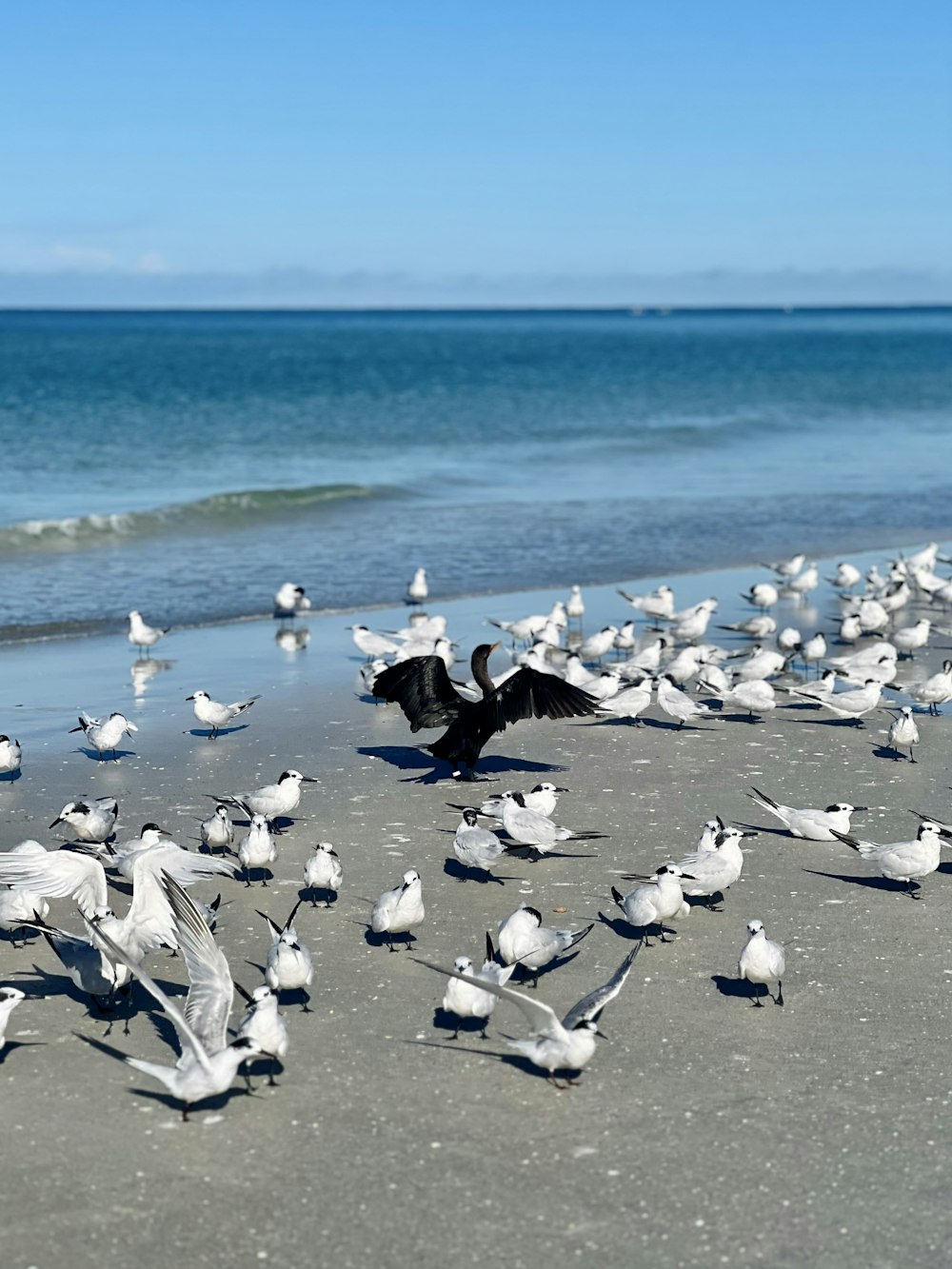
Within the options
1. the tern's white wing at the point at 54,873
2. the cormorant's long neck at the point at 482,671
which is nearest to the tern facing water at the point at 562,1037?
the tern's white wing at the point at 54,873

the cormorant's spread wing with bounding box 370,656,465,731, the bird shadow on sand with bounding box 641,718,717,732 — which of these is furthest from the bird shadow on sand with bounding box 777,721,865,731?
the cormorant's spread wing with bounding box 370,656,465,731

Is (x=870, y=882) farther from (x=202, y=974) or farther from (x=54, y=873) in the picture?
(x=54, y=873)

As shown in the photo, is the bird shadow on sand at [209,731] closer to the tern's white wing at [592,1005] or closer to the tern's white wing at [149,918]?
the tern's white wing at [149,918]

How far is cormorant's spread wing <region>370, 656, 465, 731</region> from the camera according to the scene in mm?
12969

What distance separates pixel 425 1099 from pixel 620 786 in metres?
5.30

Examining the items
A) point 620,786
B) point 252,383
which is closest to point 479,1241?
point 620,786

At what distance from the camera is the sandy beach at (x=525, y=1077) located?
630 centimetres

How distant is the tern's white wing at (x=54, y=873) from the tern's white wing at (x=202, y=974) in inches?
53.2

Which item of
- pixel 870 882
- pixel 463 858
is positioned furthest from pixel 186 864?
pixel 870 882

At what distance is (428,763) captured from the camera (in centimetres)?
1315

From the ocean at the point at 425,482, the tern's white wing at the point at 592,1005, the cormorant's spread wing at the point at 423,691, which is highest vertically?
the cormorant's spread wing at the point at 423,691

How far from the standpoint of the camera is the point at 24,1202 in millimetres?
6434

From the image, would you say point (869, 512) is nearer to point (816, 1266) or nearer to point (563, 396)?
point (816, 1266)

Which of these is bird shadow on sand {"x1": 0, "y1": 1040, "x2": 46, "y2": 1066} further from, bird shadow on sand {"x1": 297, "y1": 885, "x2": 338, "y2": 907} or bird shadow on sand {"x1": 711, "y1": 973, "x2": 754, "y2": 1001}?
bird shadow on sand {"x1": 711, "y1": 973, "x2": 754, "y2": 1001}
